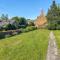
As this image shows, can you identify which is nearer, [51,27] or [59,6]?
[51,27]

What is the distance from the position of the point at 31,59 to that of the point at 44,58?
0.69m

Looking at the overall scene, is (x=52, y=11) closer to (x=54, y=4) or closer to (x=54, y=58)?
(x=54, y=4)

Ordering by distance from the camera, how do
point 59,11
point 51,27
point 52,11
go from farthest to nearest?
point 52,11, point 59,11, point 51,27

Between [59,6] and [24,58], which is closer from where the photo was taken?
[24,58]

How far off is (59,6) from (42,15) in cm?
770

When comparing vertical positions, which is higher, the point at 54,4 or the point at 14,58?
the point at 54,4

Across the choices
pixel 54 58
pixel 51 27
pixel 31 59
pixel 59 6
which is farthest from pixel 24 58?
pixel 59 6

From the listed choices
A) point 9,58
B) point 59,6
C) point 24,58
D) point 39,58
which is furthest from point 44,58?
point 59,6

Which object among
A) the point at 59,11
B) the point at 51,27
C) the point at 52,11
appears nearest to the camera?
the point at 51,27

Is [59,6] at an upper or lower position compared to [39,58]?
upper

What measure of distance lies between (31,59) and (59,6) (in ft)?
221

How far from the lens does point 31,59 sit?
962 centimetres

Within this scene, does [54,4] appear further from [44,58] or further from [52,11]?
[44,58]

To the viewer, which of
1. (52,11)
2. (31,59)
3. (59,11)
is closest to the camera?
(31,59)
